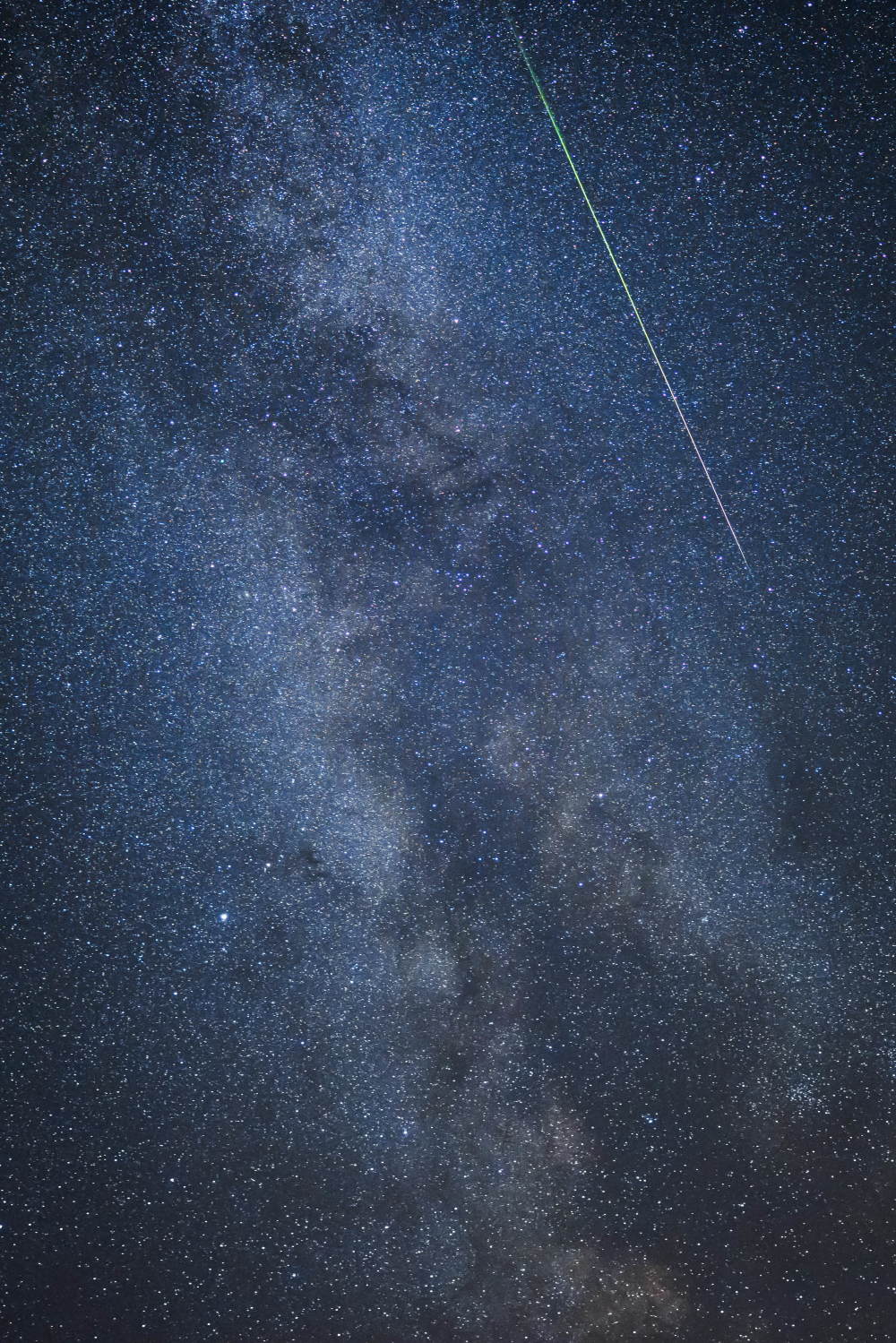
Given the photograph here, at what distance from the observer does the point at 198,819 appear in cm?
240

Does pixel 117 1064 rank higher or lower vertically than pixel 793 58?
lower

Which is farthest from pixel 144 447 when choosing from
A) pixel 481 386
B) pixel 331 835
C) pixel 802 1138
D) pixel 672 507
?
pixel 802 1138

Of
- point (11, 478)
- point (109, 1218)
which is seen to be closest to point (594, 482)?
point (11, 478)

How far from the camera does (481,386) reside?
235 centimetres

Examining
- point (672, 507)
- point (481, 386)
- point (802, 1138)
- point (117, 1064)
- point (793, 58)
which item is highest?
point (793, 58)

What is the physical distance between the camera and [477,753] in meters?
2.42

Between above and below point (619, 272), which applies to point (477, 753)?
below

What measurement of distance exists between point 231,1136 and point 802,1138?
89.3 inches

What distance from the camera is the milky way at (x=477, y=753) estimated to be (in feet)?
7.65

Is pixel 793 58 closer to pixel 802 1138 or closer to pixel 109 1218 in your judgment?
pixel 802 1138

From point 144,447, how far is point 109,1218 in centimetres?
301

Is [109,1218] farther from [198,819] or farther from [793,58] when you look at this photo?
[793,58]

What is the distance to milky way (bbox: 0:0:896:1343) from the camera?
91.8 inches

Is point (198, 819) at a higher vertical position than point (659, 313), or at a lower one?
lower
